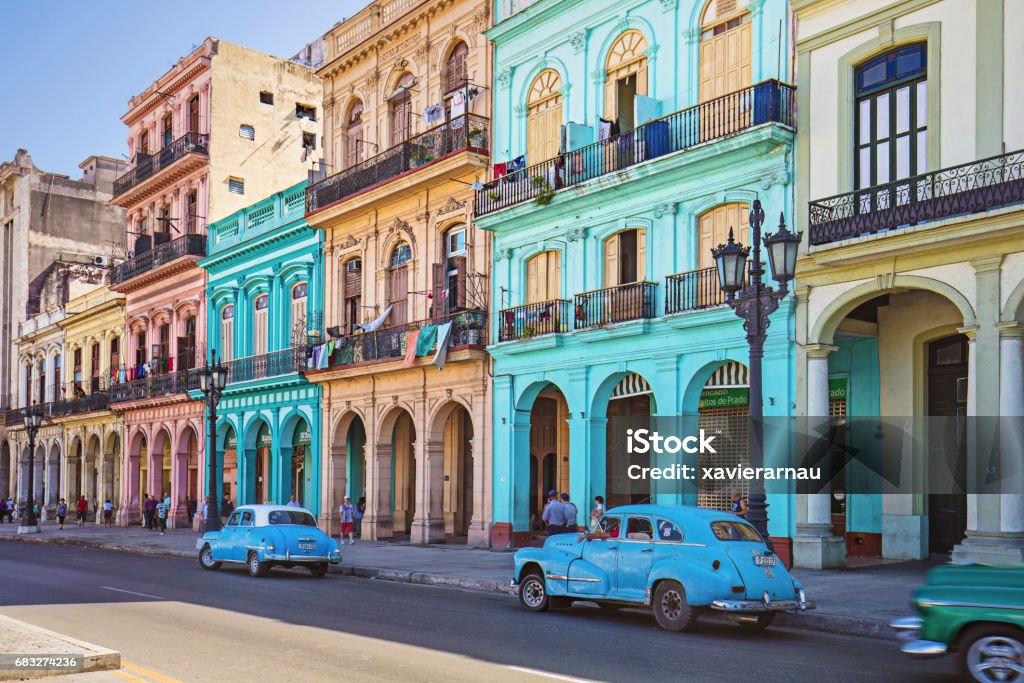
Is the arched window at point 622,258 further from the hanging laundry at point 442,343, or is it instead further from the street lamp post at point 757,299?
the street lamp post at point 757,299

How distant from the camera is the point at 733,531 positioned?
13.3 meters

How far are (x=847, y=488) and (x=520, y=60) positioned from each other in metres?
13.0

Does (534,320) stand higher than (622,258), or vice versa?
(622,258)

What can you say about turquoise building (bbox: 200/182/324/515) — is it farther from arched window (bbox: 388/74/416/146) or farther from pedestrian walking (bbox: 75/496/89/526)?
pedestrian walking (bbox: 75/496/89/526)

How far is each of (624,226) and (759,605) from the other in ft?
39.6

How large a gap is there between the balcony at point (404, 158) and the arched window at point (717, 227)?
7641 millimetres

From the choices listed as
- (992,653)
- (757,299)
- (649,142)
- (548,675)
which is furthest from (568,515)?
(992,653)

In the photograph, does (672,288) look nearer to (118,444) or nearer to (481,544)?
(481,544)

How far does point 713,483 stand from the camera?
2341cm

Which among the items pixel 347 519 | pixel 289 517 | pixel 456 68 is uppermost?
pixel 456 68

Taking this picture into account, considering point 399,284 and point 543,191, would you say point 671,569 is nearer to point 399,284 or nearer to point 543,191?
point 543,191

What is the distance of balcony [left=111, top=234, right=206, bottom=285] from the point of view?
4009cm

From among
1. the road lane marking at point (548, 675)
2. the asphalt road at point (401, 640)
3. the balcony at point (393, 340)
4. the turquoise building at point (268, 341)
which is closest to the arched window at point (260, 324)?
the turquoise building at point (268, 341)

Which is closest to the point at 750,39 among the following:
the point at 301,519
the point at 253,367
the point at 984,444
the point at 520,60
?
the point at 520,60
